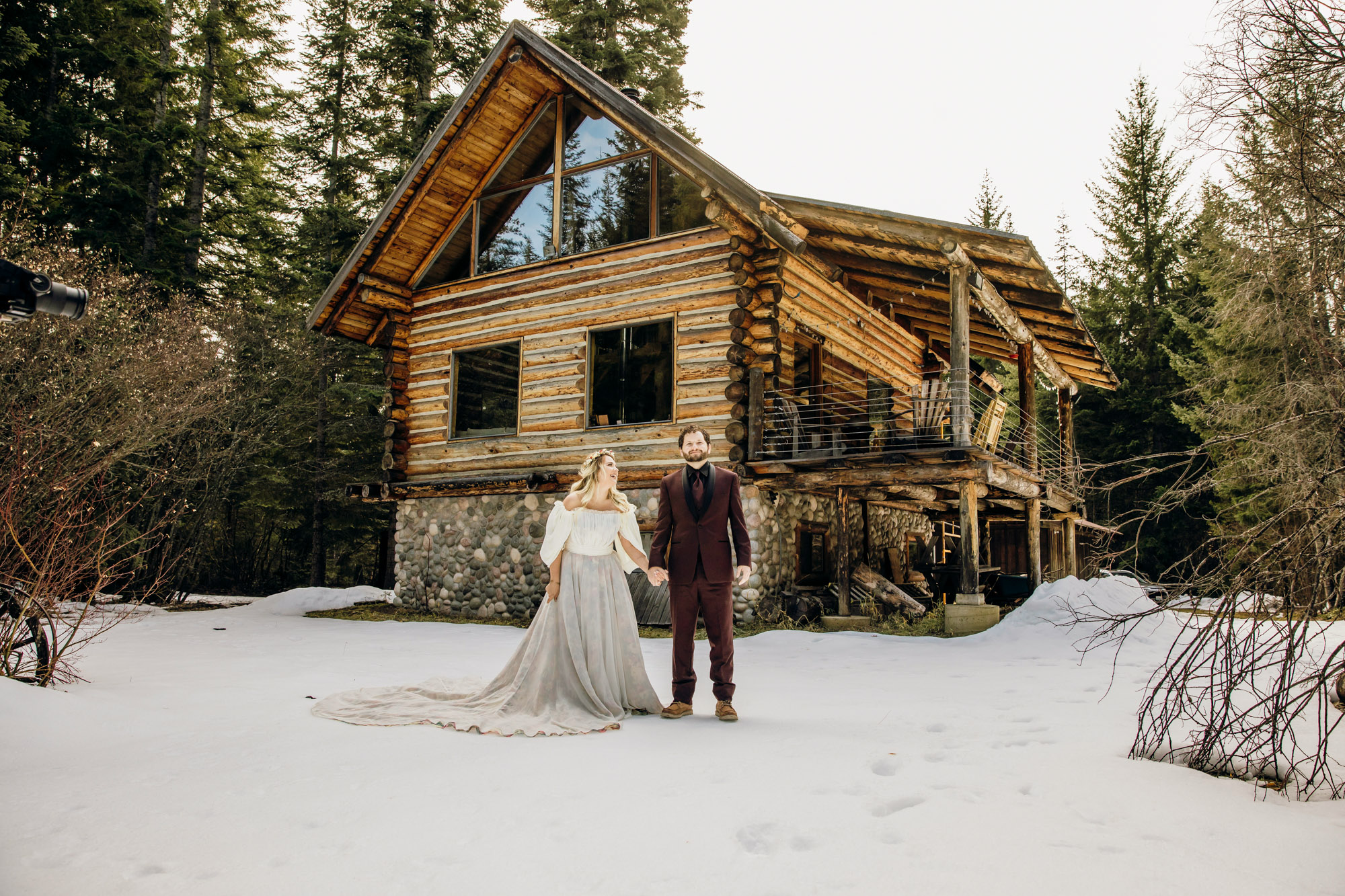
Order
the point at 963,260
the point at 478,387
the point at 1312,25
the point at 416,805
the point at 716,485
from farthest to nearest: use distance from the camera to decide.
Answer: the point at 478,387 < the point at 963,260 < the point at 716,485 < the point at 1312,25 < the point at 416,805

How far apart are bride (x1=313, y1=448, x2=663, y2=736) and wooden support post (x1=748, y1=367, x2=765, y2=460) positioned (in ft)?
19.0

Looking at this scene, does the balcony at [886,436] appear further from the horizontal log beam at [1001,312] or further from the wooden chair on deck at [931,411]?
the horizontal log beam at [1001,312]

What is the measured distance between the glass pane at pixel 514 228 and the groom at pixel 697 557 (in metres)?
9.29

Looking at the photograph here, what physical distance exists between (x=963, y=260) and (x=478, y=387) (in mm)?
8350

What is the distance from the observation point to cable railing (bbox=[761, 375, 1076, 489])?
36.2 ft

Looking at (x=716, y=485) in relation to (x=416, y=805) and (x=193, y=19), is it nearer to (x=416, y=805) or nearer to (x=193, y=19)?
(x=416, y=805)

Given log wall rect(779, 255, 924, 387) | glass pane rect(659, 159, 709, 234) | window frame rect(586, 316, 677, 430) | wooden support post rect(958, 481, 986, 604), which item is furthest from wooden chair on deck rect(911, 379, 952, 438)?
glass pane rect(659, 159, 709, 234)

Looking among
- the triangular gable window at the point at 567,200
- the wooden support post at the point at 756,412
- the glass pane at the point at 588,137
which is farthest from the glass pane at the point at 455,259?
→ the wooden support post at the point at 756,412

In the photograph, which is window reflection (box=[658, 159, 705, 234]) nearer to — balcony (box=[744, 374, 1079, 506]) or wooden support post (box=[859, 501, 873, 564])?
balcony (box=[744, 374, 1079, 506])

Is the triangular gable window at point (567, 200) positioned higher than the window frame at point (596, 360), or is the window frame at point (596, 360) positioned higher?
the triangular gable window at point (567, 200)

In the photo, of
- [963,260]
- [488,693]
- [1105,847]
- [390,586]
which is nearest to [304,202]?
[390,586]

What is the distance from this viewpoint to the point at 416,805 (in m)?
3.63

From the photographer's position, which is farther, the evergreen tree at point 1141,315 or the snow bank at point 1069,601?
the evergreen tree at point 1141,315

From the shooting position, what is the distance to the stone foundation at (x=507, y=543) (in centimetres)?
1223
